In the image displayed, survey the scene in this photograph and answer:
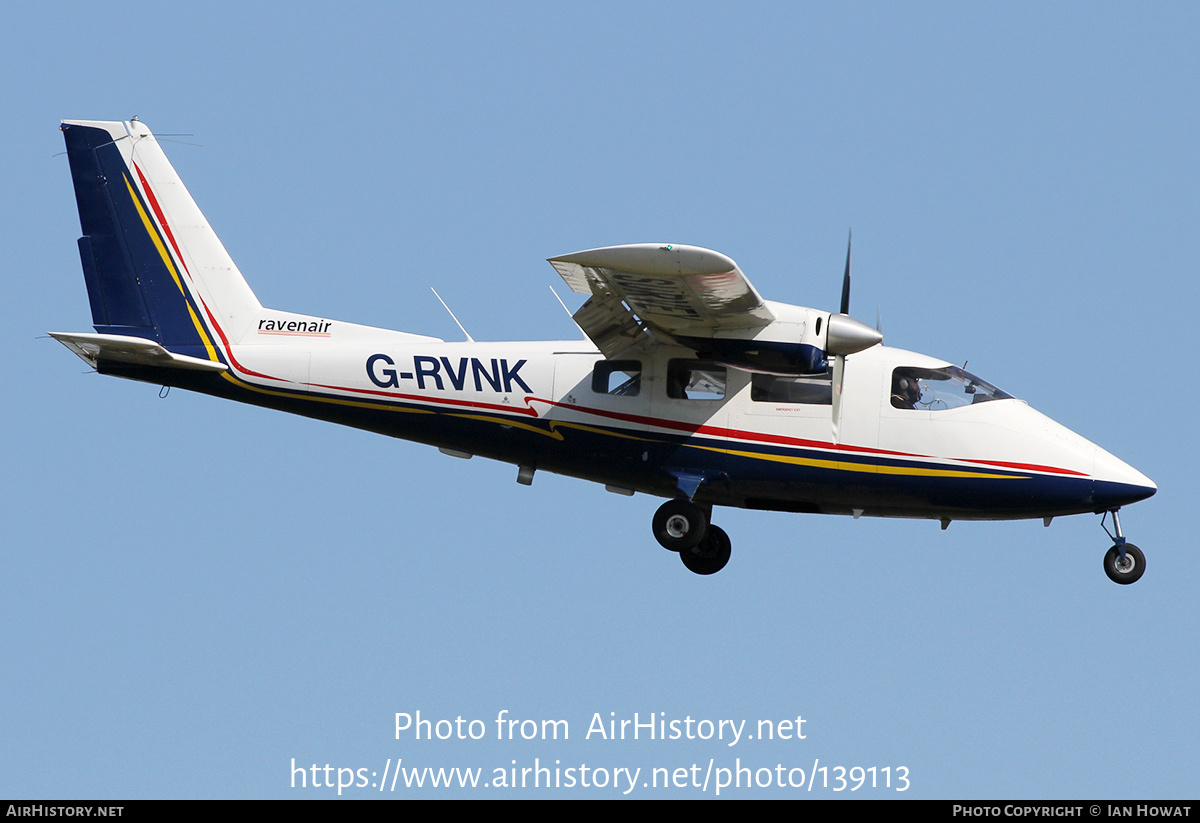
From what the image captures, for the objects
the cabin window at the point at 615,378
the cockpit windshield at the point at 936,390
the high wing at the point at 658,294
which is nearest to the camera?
the high wing at the point at 658,294

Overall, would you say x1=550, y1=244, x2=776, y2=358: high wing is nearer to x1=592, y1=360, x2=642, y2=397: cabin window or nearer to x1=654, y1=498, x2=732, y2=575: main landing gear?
x1=592, y1=360, x2=642, y2=397: cabin window

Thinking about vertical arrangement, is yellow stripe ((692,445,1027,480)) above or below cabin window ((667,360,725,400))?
below

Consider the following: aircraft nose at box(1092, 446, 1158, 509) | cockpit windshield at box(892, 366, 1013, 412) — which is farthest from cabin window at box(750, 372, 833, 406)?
aircraft nose at box(1092, 446, 1158, 509)

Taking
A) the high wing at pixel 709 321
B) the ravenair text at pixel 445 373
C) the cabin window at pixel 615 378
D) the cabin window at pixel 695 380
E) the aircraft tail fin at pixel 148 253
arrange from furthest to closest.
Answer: the aircraft tail fin at pixel 148 253 < the ravenair text at pixel 445 373 < the cabin window at pixel 615 378 < the cabin window at pixel 695 380 < the high wing at pixel 709 321

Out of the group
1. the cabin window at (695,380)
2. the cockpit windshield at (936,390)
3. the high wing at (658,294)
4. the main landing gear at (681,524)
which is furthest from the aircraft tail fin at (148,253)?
the cockpit windshield at (936,390)

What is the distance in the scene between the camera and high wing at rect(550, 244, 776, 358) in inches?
621

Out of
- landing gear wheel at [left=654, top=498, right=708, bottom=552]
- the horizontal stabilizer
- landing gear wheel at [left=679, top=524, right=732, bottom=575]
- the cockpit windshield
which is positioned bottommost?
landing gear wheel at [left=679, top=524, right=732, bottom=575]

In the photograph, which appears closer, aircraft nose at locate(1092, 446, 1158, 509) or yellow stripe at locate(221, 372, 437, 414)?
aircraft nose at locate(1092, 446, 1158, 509)

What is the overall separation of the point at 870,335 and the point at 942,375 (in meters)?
1.52

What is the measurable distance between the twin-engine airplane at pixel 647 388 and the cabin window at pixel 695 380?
25 millimetres

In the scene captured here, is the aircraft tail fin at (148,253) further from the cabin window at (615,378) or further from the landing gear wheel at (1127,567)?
the landing gear wheel at (1127,567)

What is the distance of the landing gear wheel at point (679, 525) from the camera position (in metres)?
18.6

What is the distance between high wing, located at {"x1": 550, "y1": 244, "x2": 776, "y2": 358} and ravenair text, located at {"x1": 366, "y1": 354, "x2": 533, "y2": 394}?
1375 mm

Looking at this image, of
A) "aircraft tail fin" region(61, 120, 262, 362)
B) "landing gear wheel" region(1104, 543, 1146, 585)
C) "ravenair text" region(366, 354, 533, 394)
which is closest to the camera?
"landing gear wheel" region(1104, 543, 1146, 585)
